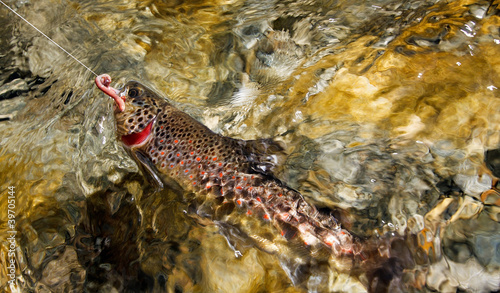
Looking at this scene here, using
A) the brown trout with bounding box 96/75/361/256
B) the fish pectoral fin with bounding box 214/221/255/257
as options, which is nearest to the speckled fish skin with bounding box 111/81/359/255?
the brown trout with bounding box 96/75/361/256

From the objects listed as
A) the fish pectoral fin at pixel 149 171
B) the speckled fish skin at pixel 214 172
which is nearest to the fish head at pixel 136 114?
the speckled fish skin at pixel 214 172

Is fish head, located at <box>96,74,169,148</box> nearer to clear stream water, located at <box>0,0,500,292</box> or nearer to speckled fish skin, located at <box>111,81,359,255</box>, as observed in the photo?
speckled fish skin, located at <box>111,81,359,255</box>

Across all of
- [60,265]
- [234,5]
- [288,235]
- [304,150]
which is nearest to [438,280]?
[288,235]

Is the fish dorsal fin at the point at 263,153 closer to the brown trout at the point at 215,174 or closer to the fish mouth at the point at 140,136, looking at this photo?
the brown trout at the point at 215,174

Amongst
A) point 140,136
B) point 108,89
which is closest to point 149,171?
point 140,136

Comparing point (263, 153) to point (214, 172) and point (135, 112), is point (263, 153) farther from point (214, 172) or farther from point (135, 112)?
point (135, 112)

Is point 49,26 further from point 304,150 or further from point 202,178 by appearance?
point 304,150
